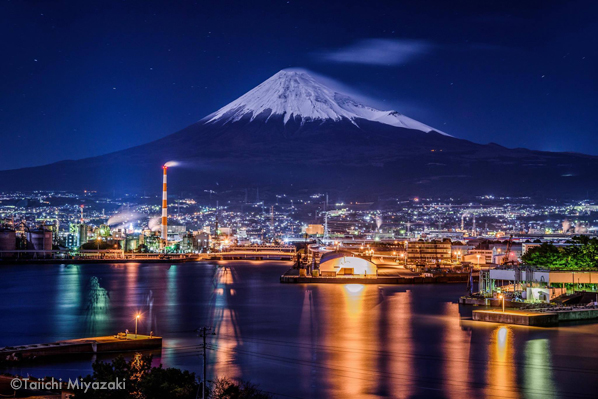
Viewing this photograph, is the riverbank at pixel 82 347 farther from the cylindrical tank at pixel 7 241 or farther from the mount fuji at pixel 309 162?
the mount fuji at pixel 309 162

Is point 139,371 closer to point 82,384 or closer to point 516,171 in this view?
point 82,384

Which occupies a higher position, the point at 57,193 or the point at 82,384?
the point at 57,193

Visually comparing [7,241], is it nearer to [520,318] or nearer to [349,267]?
[349,267]

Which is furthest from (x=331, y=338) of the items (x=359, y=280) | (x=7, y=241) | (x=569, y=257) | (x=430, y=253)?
(x=7, y=241)

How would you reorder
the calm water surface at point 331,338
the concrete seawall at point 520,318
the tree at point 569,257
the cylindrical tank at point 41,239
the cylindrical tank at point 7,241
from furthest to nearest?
1. the cylindrical tank at point 41,239
2. the cylindrical tank at point 7,241
3. the tree at point 569,257
4. the concrete seawall at point 520,318
5. the calm water surface at point 331,338

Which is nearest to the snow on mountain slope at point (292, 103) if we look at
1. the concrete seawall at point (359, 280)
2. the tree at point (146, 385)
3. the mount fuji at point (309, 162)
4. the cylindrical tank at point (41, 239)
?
the mount fuji at point (309, 162)

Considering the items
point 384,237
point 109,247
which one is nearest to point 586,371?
point 109,247
